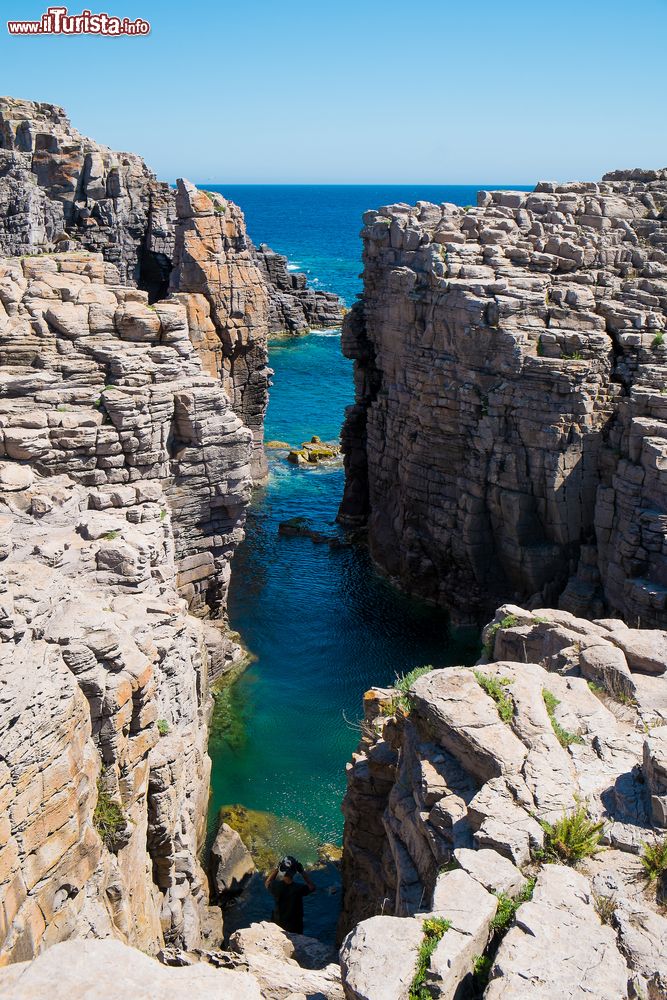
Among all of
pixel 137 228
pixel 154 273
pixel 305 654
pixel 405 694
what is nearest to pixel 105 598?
pixel 405 694

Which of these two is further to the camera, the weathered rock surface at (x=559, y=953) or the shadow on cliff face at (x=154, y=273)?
the shadow on cliff face at (x=154, y=273)

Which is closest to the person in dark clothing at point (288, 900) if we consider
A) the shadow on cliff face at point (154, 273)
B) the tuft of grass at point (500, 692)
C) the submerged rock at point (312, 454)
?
the tuft of grass at point (500, 692)

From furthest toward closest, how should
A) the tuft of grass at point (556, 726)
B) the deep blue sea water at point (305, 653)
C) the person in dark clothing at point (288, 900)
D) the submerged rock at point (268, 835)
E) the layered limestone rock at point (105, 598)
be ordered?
the deep blue sea water at point (305, 653) < the submerged rock at point (268, 835) < the person in dark clothing at point (288, 900) < the tuft of grass at point (556, 726) < the layered limestone rock at point (105, 598)

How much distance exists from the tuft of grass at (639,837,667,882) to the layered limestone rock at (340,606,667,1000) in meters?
Result: 0.09

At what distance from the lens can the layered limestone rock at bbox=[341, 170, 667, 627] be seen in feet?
87.6

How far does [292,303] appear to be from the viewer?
87.6 m

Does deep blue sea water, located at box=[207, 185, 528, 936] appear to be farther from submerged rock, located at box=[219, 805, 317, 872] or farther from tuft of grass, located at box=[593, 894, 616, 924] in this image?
tuft of grass, located at box=[593, 894, 616, 924]

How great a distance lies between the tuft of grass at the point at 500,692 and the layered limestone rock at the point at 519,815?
0.08 feet

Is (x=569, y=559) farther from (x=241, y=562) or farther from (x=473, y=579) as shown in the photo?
(x=241, y=562)

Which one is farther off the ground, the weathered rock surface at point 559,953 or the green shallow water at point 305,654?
the weathered rock surface at point 559,953

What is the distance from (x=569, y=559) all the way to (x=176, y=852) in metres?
16.2

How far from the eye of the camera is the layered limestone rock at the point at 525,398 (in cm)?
2669

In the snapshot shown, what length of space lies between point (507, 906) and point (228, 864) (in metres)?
11.2

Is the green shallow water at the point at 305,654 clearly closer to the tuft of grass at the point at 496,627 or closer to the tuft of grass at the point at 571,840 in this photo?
the tuft of grass at the point at 496,627
